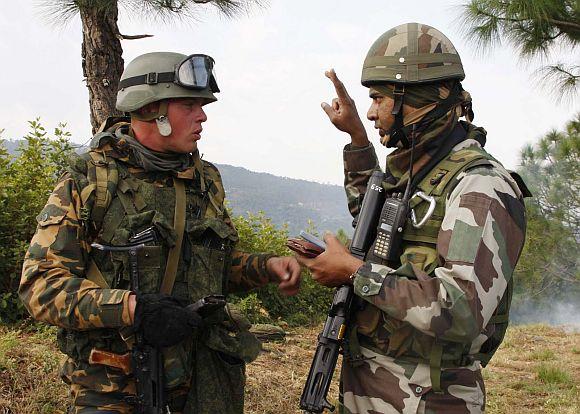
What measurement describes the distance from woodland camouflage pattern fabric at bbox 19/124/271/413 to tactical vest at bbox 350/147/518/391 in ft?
2.56

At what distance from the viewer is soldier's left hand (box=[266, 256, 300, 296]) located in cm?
330

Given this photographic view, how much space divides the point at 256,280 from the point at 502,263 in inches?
53.9

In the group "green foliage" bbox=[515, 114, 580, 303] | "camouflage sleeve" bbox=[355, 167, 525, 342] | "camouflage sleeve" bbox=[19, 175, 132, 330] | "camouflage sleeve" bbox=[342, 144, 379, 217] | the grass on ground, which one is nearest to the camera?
"camouflage sleeve" bbox=[355, 167, 525, 342]

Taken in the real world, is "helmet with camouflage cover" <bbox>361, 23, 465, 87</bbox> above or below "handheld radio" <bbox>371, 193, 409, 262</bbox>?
above

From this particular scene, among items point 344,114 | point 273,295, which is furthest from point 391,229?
point 273,295

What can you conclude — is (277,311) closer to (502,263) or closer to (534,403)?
(534,403)

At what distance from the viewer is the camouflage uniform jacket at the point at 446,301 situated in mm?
2340

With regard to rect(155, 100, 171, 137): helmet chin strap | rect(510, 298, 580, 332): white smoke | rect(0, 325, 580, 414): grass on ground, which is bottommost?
rect(0, 325, 580, 414): grass on ground

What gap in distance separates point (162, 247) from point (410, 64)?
129cm

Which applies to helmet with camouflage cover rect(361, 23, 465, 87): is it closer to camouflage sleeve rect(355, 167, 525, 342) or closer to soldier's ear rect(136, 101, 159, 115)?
camouflage sleeve rect(355, 167, 525, 342)

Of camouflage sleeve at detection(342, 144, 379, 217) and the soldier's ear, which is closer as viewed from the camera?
the soldier's ear

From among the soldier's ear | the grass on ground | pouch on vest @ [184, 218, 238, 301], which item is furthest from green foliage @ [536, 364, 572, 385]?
the soldier's ear

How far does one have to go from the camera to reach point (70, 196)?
2891 millimetres

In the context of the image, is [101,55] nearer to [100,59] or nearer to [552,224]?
[100,59]
